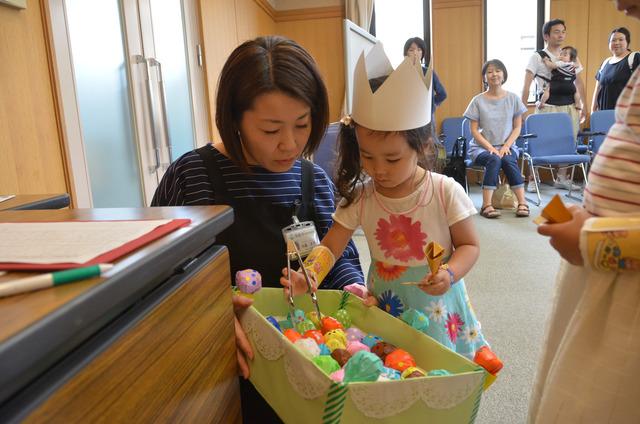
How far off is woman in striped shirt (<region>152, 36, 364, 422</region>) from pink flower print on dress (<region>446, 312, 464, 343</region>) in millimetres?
247

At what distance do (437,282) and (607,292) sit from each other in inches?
10.9

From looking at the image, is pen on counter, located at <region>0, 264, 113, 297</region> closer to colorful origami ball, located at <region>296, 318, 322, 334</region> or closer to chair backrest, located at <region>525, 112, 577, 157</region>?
colorful origami ball, located at <region>296, 318, 322, 334</region>

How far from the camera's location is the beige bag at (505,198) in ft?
14.9

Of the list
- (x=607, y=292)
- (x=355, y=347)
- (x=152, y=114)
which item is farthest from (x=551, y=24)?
(x=355, y=347)

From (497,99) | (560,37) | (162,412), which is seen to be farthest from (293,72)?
(560,37)

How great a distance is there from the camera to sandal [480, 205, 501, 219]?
13.9 feet

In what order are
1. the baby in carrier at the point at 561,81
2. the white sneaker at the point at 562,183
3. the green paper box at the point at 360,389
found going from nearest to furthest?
1. the green paper box at the point at 360,389
2. the baby in carrier at the point at 561,81
3. the white sneaker at the point at 562,183

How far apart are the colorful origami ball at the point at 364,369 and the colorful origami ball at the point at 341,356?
0.33 ft

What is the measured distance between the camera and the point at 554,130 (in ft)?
16.0

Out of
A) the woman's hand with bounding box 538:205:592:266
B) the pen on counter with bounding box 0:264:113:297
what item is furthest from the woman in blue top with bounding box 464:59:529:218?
the pen on counter with bounding box 0:264:113:297

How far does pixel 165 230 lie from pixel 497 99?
4.46 m

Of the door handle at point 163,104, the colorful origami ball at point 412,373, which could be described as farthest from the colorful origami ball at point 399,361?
the door handle at point 163,104

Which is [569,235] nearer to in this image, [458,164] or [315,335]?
[315,335]

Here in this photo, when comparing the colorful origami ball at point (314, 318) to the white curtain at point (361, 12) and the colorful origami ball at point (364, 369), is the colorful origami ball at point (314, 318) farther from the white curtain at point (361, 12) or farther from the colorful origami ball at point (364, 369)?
the white curtain at point (361, 12)
